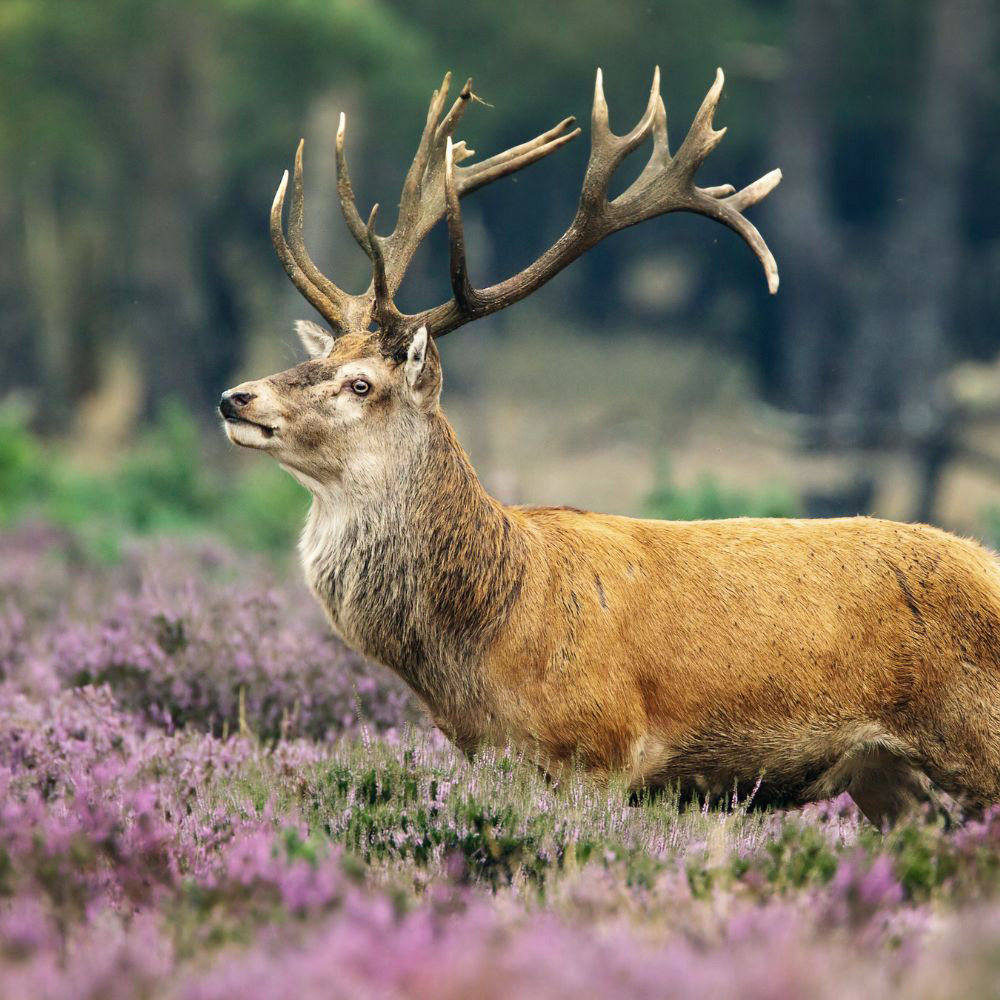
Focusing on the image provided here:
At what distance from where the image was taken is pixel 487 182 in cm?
552

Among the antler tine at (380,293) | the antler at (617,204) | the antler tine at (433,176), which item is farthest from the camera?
the antler tine at (433,176)

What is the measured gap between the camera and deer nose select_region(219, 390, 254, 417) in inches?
186

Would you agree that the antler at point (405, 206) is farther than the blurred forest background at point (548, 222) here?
No

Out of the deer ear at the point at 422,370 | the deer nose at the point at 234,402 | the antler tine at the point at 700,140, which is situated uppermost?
the antler tine at the point at 700,140

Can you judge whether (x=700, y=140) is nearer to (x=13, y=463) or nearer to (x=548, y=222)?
(x=13, y=463)

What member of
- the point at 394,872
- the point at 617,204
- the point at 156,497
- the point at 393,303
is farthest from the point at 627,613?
the point at 156,497

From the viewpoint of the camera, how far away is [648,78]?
23359 millimetres

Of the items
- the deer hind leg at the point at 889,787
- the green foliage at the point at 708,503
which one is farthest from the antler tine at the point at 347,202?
the green foliage at the point at 708,503

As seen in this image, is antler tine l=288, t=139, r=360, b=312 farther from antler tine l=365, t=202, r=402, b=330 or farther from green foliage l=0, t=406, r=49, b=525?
green foliage l=0, t=406, r=49, b=525

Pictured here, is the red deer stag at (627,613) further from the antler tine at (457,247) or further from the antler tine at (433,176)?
the antler tine at (433,176)

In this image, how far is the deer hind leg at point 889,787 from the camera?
4.65 m

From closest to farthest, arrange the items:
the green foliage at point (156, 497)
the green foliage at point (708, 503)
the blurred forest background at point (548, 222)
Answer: the green foliage at point (708, 503) < the green foliage at point (156, 497) < the blurred forest background at point (548, 222)

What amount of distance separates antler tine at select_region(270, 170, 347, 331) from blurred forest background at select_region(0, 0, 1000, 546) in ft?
43.7

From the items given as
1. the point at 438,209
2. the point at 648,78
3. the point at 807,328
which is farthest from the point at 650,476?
the point at 438,209
